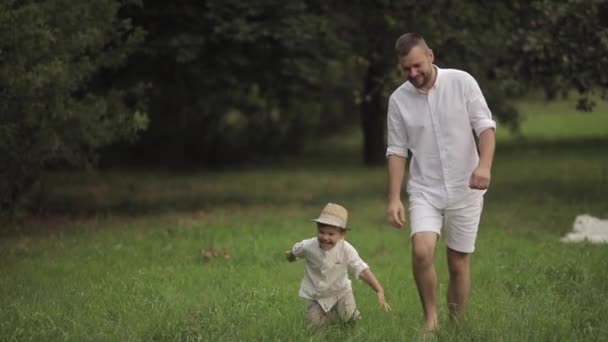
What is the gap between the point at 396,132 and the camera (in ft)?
23.2

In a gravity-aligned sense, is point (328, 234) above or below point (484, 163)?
below

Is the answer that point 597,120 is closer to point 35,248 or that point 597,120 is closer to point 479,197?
point 35,248

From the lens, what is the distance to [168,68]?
16.9 metres

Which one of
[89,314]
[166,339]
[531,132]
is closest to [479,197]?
[166,339]

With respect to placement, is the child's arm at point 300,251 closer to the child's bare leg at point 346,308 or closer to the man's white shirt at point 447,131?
the child's bare leg at point 346,308

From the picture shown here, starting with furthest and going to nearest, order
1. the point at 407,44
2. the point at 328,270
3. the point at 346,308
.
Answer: the point at 346,308 → the point at 328,270 → the point at 407,44

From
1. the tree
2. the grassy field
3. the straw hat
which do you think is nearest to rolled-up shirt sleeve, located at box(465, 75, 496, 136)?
the straw hat

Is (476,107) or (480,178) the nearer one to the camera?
(480,178)

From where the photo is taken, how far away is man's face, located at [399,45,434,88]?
22.0 ft

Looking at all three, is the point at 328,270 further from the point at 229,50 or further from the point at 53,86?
the point at 229,50

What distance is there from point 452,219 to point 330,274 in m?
0.94

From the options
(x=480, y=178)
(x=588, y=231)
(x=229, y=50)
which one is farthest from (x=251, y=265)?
(x=229, y=50)

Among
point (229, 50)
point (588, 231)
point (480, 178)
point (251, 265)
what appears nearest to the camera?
point (480, 178)

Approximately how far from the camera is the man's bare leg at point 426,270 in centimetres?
674
